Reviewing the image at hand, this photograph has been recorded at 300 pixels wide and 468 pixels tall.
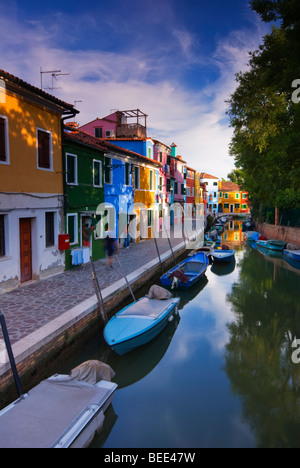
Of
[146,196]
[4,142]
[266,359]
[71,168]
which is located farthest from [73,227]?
[146,196]

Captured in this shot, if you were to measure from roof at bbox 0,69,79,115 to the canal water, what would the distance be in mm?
8290

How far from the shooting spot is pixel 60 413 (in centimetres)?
485

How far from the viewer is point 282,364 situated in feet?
26.5

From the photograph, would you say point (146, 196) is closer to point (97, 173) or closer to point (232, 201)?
point (97, 173)

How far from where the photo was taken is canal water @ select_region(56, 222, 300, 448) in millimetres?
5539

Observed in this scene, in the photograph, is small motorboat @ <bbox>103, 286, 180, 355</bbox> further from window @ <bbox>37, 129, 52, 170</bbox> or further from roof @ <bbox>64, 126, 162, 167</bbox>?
roof @ <bbox>64, 126, 162, 167</bbox>

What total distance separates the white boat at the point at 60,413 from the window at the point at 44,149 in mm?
8165

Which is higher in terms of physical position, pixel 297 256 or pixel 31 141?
pixel 31 141

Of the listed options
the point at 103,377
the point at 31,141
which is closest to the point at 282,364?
the point at 103,377

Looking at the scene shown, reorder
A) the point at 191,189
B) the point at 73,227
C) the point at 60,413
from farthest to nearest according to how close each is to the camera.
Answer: the point at 191,189, the point at 73,227, the point at 60,413

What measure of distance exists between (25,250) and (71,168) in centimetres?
459

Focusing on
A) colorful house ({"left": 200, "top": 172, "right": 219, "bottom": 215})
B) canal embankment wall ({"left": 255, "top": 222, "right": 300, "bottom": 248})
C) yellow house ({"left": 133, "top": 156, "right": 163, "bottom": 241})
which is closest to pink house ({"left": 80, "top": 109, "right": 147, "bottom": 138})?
yellow house ({"left": 133, "top": 156, "right": 163, "bottom": 241})
